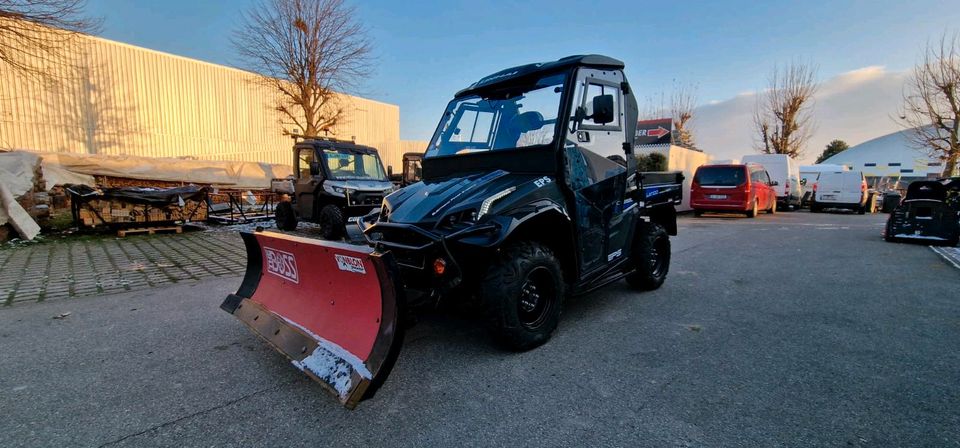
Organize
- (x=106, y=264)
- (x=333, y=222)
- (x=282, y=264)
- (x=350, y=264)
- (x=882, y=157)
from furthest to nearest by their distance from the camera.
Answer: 1. (x=882, y=157)
2. (x=333, y=222)
3. (x=106, y=264)
4. (x=282, y=264)
5. (x=350, y=264)

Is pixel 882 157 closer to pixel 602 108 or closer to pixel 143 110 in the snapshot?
pixel 602 108

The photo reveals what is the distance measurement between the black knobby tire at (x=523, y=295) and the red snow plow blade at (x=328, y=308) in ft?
2.75

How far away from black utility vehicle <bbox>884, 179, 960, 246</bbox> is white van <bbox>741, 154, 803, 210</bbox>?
1081cm

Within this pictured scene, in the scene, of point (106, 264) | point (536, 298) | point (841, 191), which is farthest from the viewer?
point (841, 191)

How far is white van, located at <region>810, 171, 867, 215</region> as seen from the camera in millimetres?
18344

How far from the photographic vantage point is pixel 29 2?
30.3 feet

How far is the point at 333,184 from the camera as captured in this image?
972 cm

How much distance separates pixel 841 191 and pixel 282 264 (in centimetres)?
2283

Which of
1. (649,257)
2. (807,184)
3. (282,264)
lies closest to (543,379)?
(282,264)

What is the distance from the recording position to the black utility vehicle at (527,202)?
3146 millimetres

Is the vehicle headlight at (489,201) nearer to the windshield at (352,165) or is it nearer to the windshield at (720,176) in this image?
the windshield at (352,165)

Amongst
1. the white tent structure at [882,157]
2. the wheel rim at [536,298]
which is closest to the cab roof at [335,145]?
the wheel rim at [536,298]

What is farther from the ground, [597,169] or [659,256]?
[597,169]

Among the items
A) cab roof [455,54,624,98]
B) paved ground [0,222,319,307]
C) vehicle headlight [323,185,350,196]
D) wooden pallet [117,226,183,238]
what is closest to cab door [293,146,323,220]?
vehicle headlight [323,185,350,196]
